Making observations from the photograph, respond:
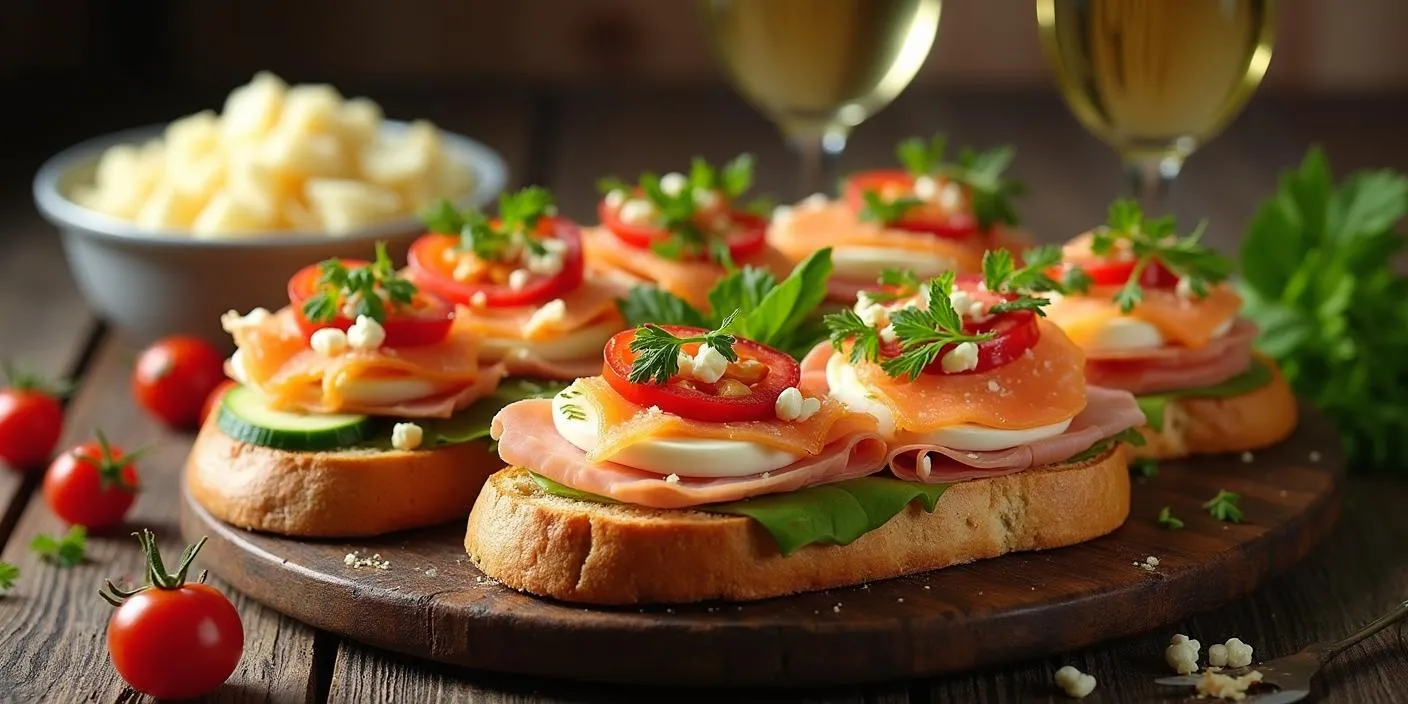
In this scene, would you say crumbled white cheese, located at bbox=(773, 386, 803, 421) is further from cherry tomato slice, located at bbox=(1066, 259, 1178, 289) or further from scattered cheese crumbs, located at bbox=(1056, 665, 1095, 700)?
cherry tomato slice, located at bbox=(1066, 259, 1178, 289)

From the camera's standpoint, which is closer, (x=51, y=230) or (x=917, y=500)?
(x=917, y=500)

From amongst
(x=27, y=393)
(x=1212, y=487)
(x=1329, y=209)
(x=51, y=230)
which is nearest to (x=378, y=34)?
(x=51, y=230)

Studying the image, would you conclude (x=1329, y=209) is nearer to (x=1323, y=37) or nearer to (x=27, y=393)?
(x=27, y=393)

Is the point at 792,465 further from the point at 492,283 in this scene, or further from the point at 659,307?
→ the point at 492,283

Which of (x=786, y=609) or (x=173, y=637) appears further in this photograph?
(x=786, y=609)

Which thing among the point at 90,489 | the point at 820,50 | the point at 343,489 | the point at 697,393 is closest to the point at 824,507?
the point at 697,393
